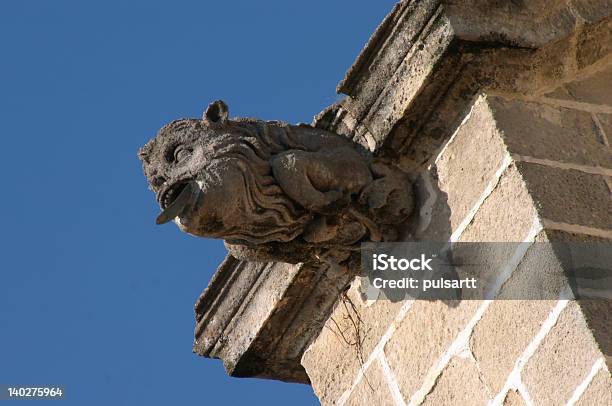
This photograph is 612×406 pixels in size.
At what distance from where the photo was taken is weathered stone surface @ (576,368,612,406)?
13.8ft

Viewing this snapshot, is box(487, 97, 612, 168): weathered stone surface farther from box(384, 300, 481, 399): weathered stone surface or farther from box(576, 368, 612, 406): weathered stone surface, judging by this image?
box(576, 368, 612, 406): weathered stone surface

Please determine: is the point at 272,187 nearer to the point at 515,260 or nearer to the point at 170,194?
the point at 170,194

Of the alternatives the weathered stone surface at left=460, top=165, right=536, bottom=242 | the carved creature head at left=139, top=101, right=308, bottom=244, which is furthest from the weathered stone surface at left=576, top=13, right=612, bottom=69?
the carved creature head at left=139, top=101, right=308, bottom=244

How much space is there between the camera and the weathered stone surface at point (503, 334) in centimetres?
454

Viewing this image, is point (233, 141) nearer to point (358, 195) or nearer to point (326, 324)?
point (358, 195)

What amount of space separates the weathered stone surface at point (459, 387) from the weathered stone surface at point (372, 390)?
29cm

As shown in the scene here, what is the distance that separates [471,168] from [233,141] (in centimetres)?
72

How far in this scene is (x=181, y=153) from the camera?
16.7 ft

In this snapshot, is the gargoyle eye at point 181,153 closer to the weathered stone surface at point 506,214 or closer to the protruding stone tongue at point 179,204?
the protruding stone tongue at point 179,204

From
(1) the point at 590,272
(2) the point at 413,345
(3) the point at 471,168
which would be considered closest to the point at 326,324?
(2) the point at 413,345

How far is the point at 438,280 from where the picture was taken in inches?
197

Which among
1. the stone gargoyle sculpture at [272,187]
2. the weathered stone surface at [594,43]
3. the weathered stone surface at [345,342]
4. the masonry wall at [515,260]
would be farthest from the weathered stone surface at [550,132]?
the weathered stone surface at [345,342]

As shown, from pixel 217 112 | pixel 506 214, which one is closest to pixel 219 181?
pixel 217 112

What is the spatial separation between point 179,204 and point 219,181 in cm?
14
